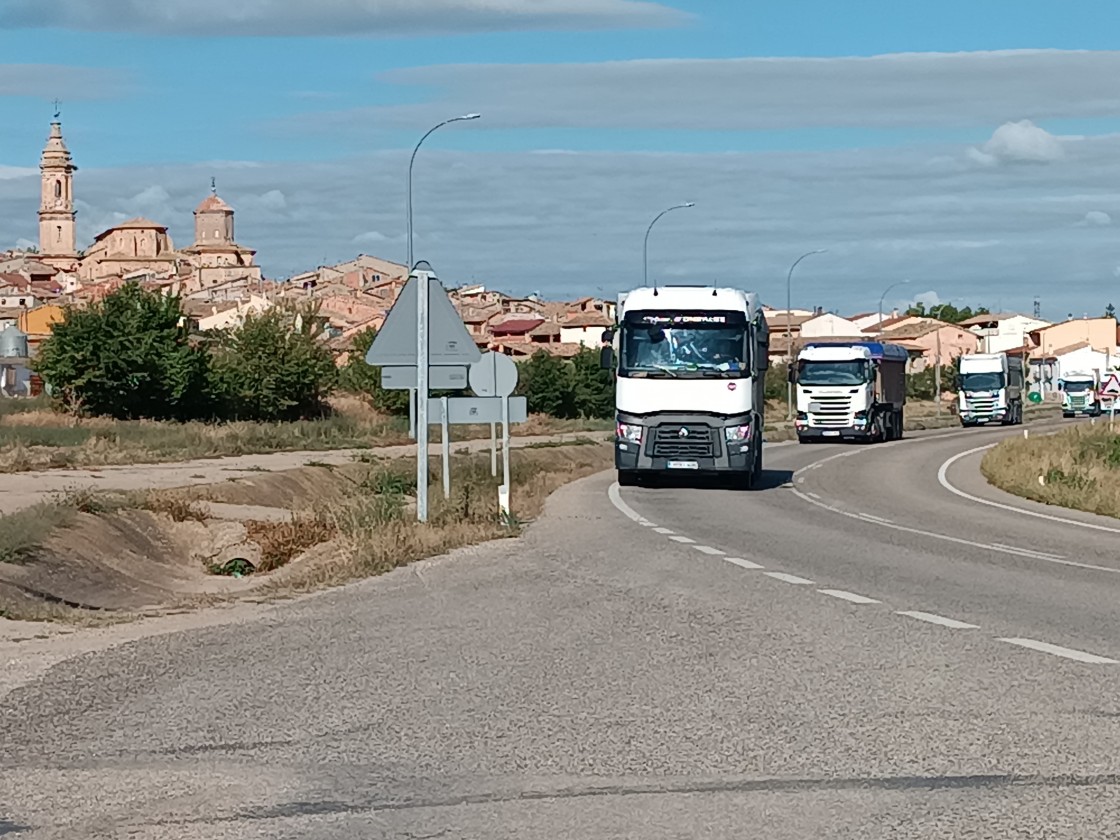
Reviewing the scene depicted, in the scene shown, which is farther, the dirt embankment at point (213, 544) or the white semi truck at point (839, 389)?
the white semi truck at point (839, 389)

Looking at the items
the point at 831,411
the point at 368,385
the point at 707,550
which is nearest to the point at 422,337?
the point at 707,550

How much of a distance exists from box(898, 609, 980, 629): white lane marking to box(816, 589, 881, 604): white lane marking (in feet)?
2.22

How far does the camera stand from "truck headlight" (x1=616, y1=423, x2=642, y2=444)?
3306 cm

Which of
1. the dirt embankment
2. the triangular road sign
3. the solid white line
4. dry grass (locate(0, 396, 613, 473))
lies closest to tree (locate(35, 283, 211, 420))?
dry grass (locate(0, 396, 613, 473))

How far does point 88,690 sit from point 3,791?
2533mm

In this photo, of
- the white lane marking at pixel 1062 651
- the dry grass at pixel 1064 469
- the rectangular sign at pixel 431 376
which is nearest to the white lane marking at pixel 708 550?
the rectangular sign at pixel 431 376

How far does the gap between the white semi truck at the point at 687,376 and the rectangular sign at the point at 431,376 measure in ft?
35.3

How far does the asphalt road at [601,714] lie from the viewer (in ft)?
22.8

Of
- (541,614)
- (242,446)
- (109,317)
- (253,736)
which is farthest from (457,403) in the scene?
(109,317)

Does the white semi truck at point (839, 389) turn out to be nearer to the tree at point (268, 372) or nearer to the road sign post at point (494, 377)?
the tree at point (268, 372)

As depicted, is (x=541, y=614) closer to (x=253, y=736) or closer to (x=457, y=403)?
(x=253, y=736)

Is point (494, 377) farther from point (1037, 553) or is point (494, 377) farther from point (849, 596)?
point (849, 596)

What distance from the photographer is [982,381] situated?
8125 centimetres

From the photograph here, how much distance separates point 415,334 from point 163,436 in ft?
117
